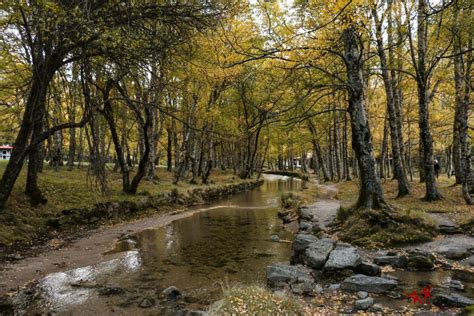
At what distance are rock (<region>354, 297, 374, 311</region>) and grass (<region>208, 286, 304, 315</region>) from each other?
898mm

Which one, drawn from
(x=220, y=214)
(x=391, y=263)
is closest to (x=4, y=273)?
(x=391, y=263)

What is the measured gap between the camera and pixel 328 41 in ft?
33.5

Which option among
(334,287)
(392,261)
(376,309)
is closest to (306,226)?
(392,261)

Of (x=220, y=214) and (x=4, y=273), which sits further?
(x=220, y=214)

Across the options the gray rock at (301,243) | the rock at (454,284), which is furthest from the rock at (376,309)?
the gray rock at (301,243)

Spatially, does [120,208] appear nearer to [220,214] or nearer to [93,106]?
[220,214]

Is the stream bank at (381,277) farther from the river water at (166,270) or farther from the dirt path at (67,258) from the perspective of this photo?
the dirt path at (67,258)

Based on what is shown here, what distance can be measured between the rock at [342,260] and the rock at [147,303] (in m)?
3.61

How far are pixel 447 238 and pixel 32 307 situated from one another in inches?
385

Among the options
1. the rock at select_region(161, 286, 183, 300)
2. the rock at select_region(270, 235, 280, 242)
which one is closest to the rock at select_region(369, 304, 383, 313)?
the rock at select_region(161, 286, 183, 300)

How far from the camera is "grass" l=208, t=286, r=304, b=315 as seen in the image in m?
4.57

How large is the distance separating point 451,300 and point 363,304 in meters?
1.33

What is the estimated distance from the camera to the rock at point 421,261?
6.82m

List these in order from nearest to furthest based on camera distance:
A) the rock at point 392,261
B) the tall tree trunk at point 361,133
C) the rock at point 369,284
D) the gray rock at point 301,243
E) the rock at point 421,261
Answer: the rock at point 369,284
the rock at point 421,261
the rock at point 392,261
the gray rock at point 301,243
the tall tree trunk at point 361,133
